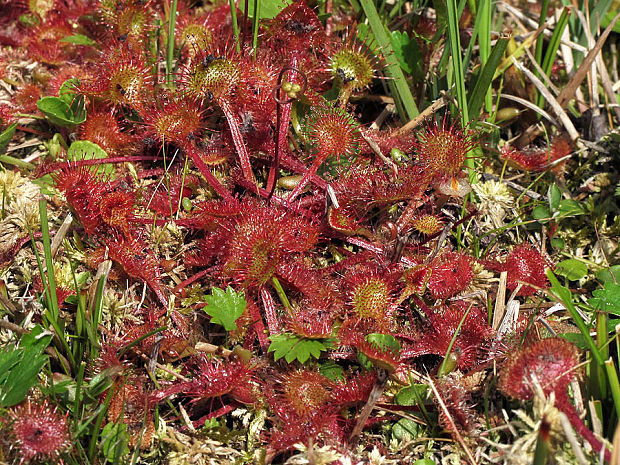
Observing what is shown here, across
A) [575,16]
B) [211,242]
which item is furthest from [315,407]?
[575,16]

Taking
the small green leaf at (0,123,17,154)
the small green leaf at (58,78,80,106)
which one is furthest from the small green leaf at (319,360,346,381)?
the small green leaf at (0,123,17,154)

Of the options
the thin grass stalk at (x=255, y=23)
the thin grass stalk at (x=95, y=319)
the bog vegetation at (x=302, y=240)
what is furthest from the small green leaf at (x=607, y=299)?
the thin grass stalk at (x=95, y=319)

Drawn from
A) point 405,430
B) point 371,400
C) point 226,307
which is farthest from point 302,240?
point 405,430

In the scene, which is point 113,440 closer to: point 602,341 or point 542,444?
point 542,444

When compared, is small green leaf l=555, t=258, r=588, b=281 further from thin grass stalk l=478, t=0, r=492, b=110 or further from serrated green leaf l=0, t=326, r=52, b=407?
serrated green leaf l=0, t=326, r=52, b=407

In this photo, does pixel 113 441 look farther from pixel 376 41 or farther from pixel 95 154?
pixel 376 41

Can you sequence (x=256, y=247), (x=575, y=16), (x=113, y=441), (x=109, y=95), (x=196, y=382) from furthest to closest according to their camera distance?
(x=575, y=16) < (x=109, y=95) < (x=256, y=247) < (x=196, y=382) < (x=113, y=441)

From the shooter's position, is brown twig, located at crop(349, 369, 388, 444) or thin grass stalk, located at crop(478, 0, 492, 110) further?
thin grass stalk, located at crop(478, 0, 492, 110)
